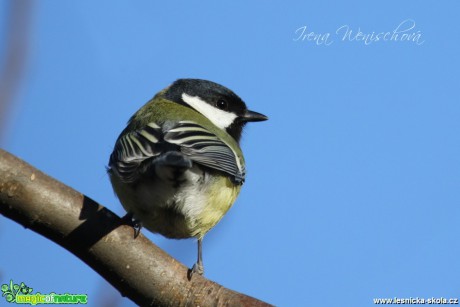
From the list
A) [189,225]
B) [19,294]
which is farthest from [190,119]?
[19,294]

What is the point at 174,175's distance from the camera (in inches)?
132

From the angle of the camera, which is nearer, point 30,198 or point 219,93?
point 30,198

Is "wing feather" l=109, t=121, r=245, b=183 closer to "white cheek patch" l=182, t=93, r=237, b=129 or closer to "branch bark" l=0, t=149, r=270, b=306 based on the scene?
"branch bark" l=0, t=149, r=270, b=306

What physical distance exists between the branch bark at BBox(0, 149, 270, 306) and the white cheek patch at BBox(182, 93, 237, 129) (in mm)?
2310

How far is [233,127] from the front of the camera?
507cm

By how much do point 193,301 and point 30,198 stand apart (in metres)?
0.85

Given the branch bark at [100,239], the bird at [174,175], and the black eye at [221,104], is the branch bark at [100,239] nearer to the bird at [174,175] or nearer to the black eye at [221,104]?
the bird at [174,175]

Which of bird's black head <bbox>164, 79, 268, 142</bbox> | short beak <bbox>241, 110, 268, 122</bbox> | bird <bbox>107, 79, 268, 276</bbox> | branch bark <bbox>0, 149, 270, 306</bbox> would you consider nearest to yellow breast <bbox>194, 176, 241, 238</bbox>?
bird <bbox>107, 79, 268, 276</bbox>

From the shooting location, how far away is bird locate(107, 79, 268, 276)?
10.7ft

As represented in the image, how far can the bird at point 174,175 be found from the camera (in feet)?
10.7

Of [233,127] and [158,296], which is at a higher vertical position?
[233,127]

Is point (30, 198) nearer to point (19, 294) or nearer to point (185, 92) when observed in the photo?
point (19, 294)

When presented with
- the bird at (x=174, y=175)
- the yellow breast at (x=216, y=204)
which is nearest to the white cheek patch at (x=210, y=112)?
the bird at (x=174, y=175)

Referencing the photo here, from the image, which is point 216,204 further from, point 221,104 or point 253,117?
Answer: point 253,117
